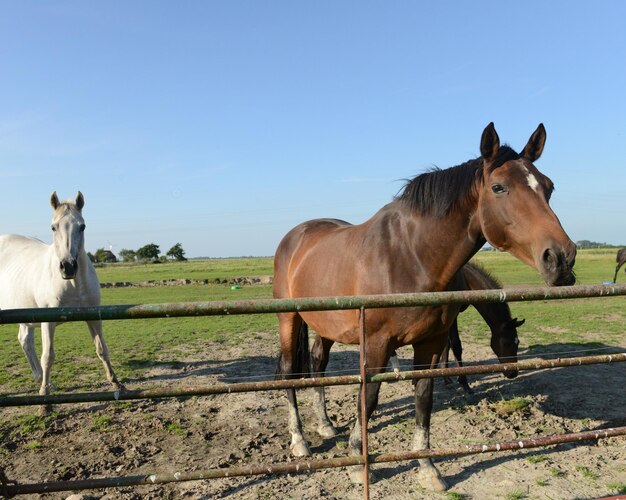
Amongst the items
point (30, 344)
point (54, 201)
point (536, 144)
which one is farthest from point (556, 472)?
point (30, 344)

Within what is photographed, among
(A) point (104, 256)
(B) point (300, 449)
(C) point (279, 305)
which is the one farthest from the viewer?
(A) point (104, 256)

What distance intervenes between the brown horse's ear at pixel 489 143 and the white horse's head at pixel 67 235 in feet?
14.3

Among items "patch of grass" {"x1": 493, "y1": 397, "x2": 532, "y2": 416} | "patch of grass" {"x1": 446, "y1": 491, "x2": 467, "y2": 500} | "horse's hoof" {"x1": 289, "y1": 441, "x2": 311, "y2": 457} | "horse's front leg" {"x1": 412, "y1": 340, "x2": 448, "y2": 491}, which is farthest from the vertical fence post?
"patch of grass" {"x1": 493, "y1": 397, "x2": 532, "y2": 416}

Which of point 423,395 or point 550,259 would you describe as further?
point 423,395

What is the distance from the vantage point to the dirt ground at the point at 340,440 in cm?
317

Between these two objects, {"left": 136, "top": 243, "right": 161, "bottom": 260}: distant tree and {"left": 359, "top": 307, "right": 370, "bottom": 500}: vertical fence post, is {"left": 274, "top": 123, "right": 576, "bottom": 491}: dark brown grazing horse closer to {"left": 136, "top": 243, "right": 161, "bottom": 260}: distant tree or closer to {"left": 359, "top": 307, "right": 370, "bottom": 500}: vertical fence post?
{"left": 359, "top": 307, "right": 370, "bottom": 500}: vertical fence post

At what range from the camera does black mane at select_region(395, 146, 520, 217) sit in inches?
112

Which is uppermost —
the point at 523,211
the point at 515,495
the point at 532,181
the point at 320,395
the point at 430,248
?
the point at 532,181

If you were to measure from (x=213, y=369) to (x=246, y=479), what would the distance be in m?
3.82

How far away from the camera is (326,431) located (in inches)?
170

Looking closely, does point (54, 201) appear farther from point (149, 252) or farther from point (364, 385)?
point (149, 252)

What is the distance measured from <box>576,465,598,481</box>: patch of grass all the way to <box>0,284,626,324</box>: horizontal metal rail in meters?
1.78

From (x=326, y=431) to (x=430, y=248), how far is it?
7.59ft

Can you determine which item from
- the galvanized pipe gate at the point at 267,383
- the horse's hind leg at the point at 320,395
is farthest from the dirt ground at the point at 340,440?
the galvanized pipe gate at the point at 267,383
